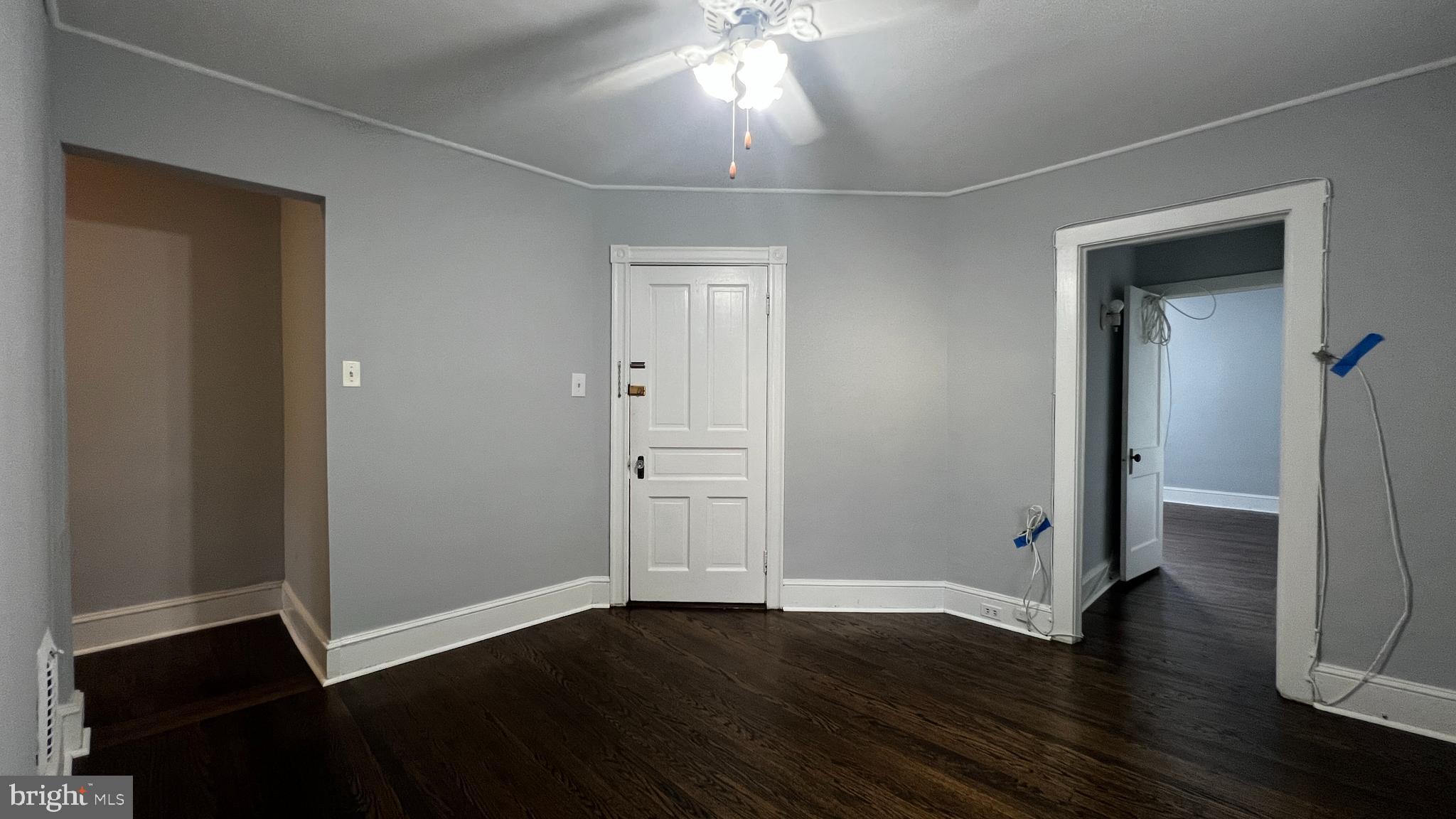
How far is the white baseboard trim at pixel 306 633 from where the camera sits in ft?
8.38

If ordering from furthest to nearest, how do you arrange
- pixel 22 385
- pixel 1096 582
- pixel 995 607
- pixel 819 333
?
pixel 1096 582, pixel 819 333, pixel 995 607, pixel 22 385

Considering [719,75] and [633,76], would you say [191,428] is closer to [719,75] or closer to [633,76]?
[633,76]

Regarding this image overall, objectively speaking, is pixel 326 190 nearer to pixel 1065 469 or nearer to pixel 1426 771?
pixel 1065 469

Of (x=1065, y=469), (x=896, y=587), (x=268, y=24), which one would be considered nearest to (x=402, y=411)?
(x=268, y=24)

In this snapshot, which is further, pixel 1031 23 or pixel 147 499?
pixel 147 499

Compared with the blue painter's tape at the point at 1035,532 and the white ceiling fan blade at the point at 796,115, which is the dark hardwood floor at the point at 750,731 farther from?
the white ceiling fan blade at the point at 796,115

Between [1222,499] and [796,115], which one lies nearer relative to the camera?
[796,115]

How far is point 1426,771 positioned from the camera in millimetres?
1963

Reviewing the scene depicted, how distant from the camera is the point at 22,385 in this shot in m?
1.20

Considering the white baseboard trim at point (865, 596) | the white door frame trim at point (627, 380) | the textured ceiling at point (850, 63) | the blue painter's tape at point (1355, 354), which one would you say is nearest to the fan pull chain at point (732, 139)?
the textured ceiling at point (850, 63)

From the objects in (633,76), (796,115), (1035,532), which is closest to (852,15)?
(796,115)

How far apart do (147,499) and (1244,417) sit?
959cm

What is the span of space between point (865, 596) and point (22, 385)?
10.9 ft
